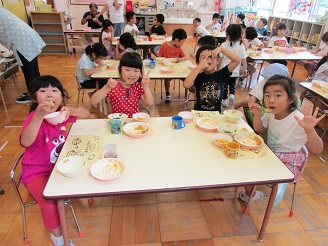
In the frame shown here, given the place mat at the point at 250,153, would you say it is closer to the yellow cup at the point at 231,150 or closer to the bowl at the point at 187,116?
the yellow cup at the point at 231,150

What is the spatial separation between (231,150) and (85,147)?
889 mm

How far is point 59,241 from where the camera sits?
155 centimetres

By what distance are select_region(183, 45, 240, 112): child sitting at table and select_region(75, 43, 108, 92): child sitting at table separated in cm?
136

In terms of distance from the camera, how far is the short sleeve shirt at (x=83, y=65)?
3162 mm

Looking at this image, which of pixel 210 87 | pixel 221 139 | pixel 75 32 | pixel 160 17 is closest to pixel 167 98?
pixel 210 87

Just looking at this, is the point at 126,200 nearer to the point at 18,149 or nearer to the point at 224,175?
the point at 224,175

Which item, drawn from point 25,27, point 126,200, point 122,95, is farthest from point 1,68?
A: point 126,200

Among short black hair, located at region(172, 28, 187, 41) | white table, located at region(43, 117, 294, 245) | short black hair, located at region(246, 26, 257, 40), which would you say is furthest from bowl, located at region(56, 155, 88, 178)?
short black hair, located at region(246, 26, 257, 40)

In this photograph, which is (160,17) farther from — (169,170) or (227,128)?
(169,170)

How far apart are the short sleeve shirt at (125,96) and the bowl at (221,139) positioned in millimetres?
895

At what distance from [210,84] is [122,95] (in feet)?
2.90

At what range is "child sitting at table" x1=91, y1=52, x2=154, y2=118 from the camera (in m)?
2.09

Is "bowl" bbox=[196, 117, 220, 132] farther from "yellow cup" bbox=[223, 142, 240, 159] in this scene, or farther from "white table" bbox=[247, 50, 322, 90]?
"white table" bbox=[247, 50, 322, 90]

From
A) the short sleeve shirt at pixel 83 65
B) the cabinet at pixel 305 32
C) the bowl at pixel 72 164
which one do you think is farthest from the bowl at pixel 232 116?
the cabinet at pixel 305 32
